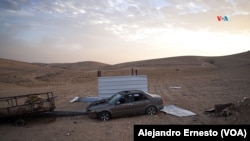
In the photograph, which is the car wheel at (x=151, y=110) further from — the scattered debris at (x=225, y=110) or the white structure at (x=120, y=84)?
the white structure at (x=120, y=84)

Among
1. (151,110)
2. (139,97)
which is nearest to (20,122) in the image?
(139,97)

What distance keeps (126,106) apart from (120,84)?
4066 millimetres

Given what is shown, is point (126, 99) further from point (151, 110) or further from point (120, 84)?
point (120, 84)

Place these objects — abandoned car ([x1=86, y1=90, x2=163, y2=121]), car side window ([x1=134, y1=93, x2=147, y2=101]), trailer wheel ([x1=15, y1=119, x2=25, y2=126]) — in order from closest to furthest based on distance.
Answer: trailer wheel ([x1=15, y1=119, x2=25, y2=126])
abandoned car ([x1=86, y1=90, x2=163, y2=121])
car side window ([x1=134, y1=93, x2=147, y2=101])

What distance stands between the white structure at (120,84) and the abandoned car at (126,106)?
3231mm

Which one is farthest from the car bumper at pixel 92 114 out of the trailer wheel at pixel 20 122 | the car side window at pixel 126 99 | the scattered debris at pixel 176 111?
the scattered debris at pixel 176 111

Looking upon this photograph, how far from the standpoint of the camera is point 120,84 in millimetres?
18469

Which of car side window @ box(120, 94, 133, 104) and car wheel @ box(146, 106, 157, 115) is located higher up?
car side window @ box(120, 94, 133, 104)

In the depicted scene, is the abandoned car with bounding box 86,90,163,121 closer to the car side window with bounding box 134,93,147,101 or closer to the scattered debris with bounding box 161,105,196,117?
the car side window with bounding box 134,93,147,101

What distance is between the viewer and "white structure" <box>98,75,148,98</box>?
18266 millimetres

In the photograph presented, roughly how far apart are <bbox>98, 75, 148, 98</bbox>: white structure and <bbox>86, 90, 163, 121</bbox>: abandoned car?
10.6 feet

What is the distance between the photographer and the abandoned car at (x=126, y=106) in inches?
563

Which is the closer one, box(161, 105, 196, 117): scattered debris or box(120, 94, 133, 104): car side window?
box(120, 94, 133, 104): car side window

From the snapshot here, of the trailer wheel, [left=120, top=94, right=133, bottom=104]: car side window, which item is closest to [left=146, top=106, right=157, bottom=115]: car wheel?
[left=120, top=94, right=133, bottom=104]: car side window
